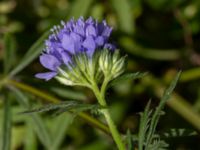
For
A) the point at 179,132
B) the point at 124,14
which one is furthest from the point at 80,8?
the point at 179,132

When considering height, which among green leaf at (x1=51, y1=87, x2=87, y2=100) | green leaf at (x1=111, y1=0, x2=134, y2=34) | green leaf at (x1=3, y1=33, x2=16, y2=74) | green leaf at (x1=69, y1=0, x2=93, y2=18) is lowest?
green leaf at (x1=51, y1=87, x2=87, y2=100)

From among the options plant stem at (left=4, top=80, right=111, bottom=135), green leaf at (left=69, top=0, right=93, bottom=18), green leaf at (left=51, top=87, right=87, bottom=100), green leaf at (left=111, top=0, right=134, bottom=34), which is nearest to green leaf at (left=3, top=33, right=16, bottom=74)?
plant stem at (left=4, top=80, right=111, bottom=135)

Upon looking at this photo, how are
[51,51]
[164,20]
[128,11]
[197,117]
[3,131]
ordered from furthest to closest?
[164,20] < [128,11] < [197,117] < [3,131] < [51,51]

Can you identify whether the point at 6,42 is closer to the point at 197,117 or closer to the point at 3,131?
the point at 3,131

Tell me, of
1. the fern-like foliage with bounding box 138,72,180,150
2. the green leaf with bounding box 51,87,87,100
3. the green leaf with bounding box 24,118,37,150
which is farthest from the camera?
the green leaf with bounding box 24,118,37,150

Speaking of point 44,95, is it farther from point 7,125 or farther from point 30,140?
point 30,140

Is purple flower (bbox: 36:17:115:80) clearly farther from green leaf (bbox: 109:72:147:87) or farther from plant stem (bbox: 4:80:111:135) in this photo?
plant stem (bbox: 4:80:111:135)

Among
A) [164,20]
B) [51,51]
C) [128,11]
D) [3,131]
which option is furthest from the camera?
[164,20]

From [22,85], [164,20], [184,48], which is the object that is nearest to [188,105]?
[184,48]
